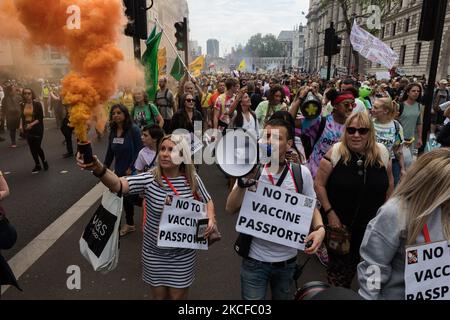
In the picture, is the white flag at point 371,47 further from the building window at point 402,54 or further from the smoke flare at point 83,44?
the building window at point 402,54

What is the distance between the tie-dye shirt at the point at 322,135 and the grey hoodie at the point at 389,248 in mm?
2574

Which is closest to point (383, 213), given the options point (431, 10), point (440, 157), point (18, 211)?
point (440, 157)

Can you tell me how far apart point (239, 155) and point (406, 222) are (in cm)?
94

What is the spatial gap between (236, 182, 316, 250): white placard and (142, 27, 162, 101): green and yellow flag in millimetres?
5179

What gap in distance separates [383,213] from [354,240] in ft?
4.53

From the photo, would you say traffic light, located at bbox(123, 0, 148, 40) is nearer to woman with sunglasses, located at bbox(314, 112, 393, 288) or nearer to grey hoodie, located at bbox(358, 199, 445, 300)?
woman with sunglasses, located at bbox(314, 112, 393, 288)

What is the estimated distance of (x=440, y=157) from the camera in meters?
1.80

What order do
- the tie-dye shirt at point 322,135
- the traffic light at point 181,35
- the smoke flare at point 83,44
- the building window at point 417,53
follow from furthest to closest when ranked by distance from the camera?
the building window at point 417,53, the traffic light at point 181,35, the tie-dye shirt at point 322,135, the smoke flare at point 83,44

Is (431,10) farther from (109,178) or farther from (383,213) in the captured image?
(109,178)

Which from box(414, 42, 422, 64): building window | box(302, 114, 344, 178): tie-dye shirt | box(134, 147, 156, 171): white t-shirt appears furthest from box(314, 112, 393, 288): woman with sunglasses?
box(414, 42, 422, 64): building window

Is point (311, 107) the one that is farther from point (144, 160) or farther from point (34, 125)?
point (34, 125)

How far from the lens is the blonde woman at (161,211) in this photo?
2734mm

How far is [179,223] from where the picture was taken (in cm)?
271

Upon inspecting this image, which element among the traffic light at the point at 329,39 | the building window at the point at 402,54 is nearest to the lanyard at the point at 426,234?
the traffic light at the point at 329,39
